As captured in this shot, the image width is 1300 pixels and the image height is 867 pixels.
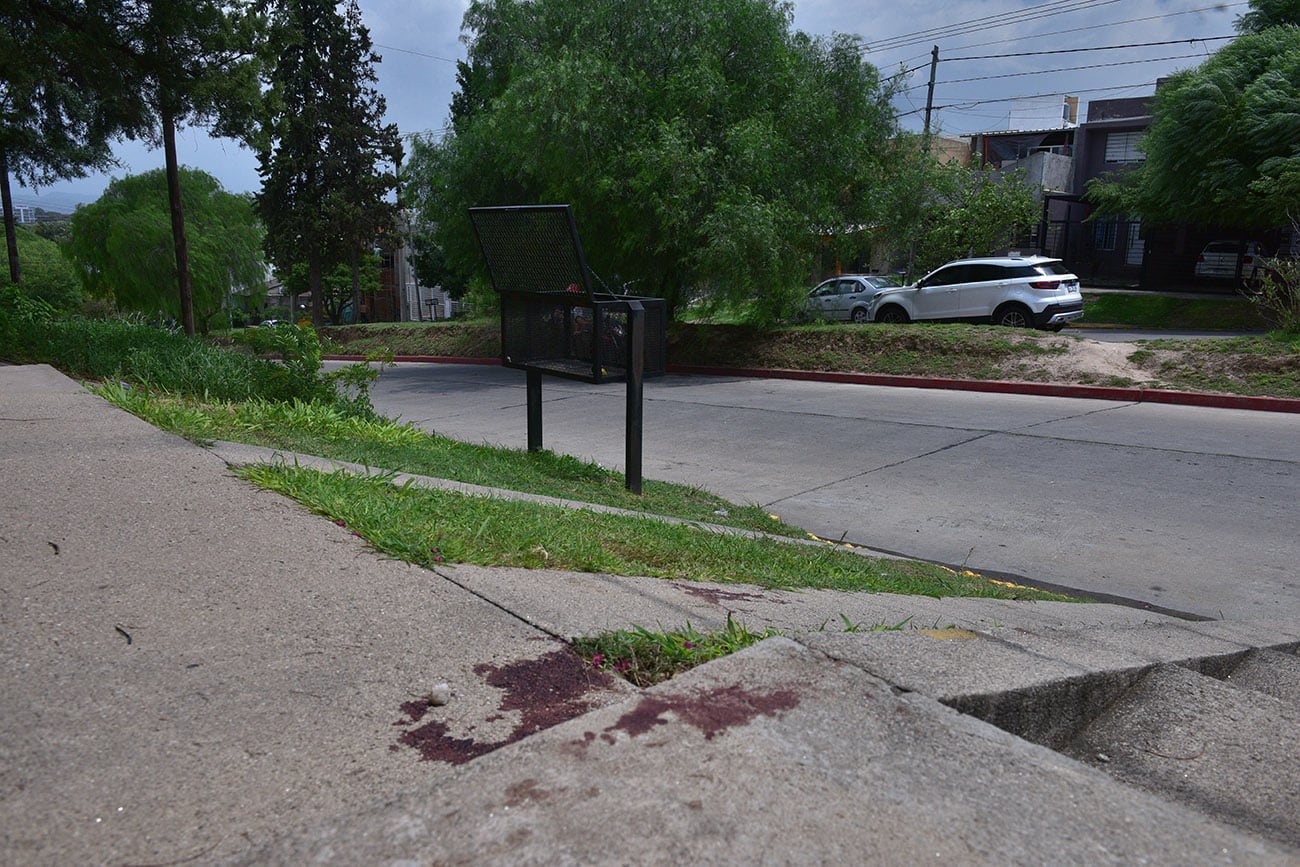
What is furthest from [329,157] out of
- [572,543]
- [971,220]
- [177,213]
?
[572,543]

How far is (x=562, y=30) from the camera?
20.4 m

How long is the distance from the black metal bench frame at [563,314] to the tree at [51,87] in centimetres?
835

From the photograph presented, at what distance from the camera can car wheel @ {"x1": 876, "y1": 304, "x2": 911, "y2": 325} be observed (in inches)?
967

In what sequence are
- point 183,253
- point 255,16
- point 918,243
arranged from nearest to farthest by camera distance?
1. point 255,16
2. point 183,253
3. point 918,243

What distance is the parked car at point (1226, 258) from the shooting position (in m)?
34.2

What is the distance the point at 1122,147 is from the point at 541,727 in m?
46.1

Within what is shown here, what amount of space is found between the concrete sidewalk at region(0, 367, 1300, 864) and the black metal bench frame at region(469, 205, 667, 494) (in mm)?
4030

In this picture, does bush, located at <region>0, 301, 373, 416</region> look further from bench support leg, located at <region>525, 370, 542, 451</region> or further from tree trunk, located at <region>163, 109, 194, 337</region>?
tree trunk, located at <region>163, 109, 194, 337</region>

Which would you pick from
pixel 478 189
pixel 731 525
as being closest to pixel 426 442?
pixel 731 525

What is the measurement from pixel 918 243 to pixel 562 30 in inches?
639

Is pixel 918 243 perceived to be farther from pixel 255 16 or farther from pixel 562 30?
pixel 255 16

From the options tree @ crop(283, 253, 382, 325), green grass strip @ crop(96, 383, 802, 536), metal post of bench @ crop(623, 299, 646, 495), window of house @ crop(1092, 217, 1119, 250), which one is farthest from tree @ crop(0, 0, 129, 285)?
tree @ crop(283, 253, 382, 325)

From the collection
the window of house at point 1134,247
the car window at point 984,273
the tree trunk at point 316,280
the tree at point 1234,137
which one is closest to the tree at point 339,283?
the tree trunk at point 316,280

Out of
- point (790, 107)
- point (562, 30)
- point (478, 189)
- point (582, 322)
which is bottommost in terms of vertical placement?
point (582, 322)
